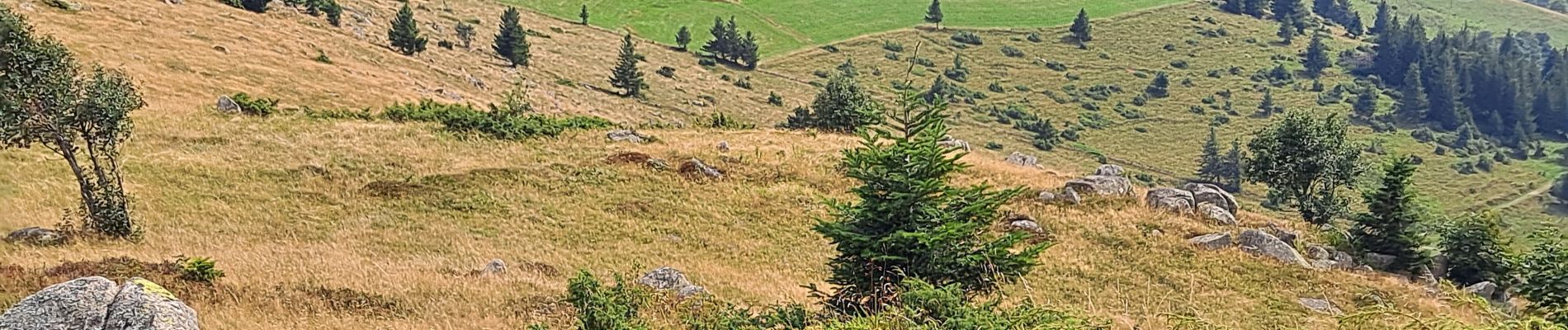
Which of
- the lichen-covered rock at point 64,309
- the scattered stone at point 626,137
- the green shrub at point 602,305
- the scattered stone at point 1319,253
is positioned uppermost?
the lichen-covered rock at point 64,309

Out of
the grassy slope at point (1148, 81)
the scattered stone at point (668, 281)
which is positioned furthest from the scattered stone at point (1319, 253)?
the grassy slope at point (1148, 81)

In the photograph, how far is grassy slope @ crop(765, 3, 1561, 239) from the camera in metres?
125

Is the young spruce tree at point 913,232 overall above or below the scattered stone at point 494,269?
above

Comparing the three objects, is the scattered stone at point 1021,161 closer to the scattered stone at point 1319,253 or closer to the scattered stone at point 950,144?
the scattered stone at point 950,144

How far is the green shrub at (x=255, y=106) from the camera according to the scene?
3853cm

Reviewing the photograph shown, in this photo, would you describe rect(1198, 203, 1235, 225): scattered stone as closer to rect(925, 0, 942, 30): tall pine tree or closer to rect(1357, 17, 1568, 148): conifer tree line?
rect(925, 0, 942, 30): tall pine tree

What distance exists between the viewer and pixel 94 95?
18656 millimetres

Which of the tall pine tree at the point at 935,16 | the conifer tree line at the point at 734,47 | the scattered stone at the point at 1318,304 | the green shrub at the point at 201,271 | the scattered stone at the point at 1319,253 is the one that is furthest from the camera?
the tall pine tree at the point at 935,16

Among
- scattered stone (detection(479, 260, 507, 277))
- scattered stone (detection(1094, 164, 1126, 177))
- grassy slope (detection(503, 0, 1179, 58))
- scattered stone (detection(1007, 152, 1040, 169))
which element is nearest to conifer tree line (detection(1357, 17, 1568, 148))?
grassy slope (detection(503, 0, 1179, 58))

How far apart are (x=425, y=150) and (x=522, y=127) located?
15.7 ft

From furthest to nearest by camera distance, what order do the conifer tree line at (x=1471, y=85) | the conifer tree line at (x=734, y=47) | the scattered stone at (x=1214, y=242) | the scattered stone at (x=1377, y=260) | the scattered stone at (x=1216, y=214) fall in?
the conifer tree line at (x=1471, y=85), the conifer tree line at (x=734, y=47), the scattered stone at (x=1216, y=214), the scattered stone at (x=1377, y=260), the scattered stone at (x=1214, y=242)

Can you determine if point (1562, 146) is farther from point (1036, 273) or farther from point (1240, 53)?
point (1036, 273)

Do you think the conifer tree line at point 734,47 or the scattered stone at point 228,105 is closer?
the scattered stone at point 228,105

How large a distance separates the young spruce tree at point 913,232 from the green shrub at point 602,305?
2348mm
